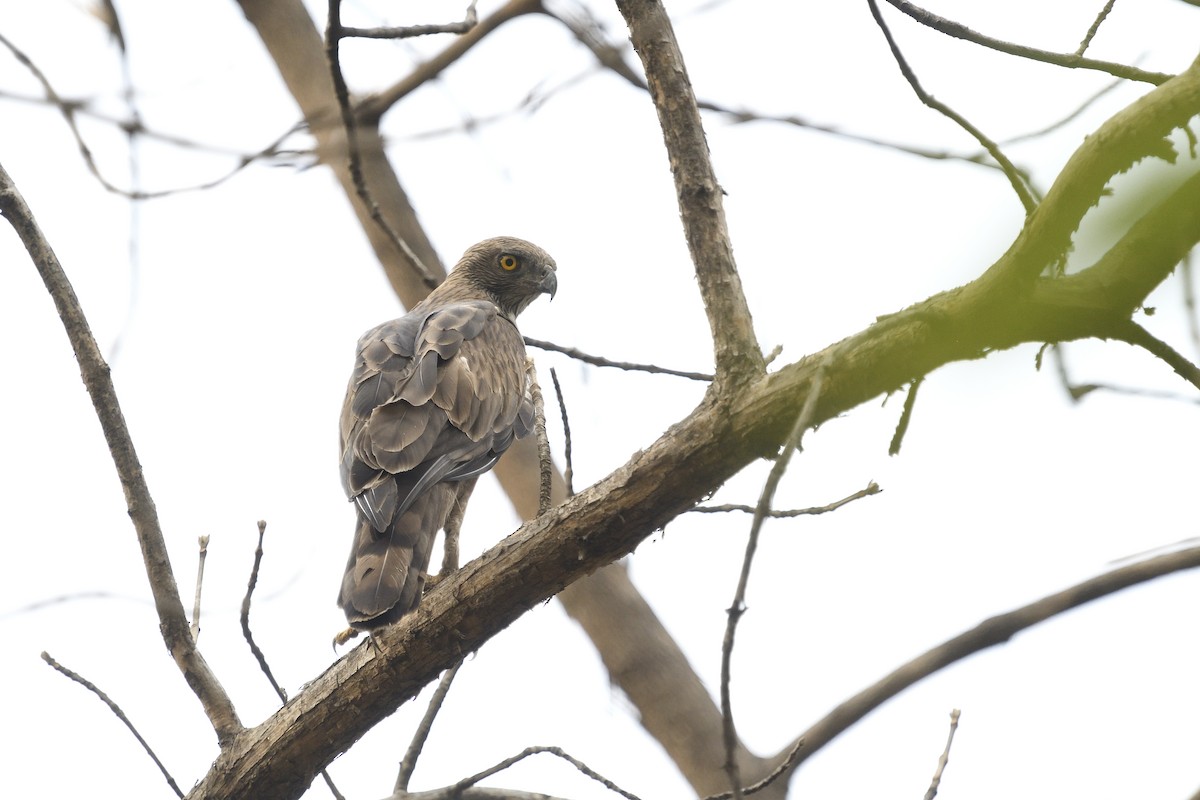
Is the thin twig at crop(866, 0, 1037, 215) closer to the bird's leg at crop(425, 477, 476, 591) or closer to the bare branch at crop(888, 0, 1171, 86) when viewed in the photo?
the bare branch at crop(888, 0, 1171, 86)

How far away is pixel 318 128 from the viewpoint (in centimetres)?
548

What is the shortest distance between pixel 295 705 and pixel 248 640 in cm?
28

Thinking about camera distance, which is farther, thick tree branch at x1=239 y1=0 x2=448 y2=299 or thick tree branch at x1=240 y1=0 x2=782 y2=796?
thick tree branch at x1=239 y1=0 x2=448 y2=299

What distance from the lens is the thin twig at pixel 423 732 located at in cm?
346

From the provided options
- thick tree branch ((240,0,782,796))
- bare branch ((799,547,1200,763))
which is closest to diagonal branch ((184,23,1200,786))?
bare branch ((799,547,1200,763))

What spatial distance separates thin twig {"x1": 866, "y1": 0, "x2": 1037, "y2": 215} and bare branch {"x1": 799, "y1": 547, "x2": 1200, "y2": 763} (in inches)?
33.9

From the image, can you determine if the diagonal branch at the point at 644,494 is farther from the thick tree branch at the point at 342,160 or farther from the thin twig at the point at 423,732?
the thick tree branch at the point at 342,160

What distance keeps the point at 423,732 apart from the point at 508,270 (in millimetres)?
3927

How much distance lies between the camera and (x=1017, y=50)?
2912mm

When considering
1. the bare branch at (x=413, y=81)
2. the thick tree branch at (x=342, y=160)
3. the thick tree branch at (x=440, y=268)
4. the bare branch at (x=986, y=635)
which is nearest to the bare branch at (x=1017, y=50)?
the bare branch at (x=986, y=635)

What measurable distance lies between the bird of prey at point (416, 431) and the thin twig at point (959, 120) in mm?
2094

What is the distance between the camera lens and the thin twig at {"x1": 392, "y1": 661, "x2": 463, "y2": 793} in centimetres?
346

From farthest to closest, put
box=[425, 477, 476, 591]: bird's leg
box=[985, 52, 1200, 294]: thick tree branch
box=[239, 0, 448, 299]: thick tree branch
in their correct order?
box=[239, 0, 448, 299]: thick tree branch → box=[425, 477, 476, 591]: bird's leg → box=[985, 52, 1200, 294]: thick tree branch

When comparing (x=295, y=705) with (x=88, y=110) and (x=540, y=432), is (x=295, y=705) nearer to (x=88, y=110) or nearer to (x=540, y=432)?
(x=540, y=432)
